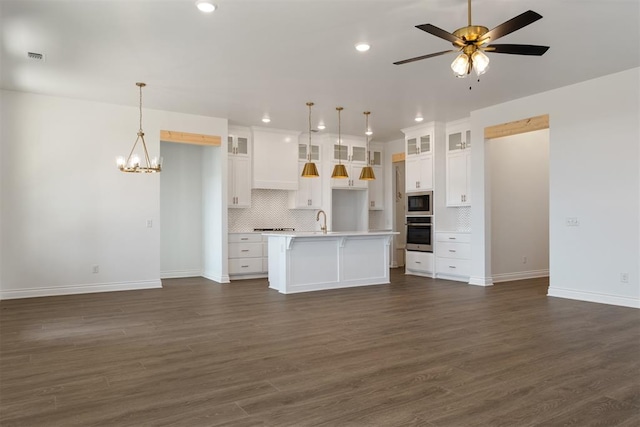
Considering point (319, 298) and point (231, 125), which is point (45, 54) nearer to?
point (231, 125)

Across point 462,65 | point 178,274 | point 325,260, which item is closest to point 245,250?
point 178,274

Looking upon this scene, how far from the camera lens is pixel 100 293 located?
6609 millimetres

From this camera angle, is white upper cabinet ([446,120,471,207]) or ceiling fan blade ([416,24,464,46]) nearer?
ceiling fan blade ([416,24,464,46])

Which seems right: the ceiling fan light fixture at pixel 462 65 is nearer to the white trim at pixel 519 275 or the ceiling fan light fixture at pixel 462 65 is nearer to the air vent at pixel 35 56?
the air vent at pixel 35 56

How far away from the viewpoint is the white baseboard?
6.19 m

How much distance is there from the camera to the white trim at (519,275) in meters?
7.70

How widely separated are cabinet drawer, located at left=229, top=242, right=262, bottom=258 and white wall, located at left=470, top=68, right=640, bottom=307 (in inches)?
196

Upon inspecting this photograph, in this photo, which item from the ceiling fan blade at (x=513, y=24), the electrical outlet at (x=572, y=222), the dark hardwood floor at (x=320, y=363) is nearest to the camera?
the dark hardwood floor at (x=320, y=363)

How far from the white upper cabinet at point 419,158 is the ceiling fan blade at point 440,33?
5.07m

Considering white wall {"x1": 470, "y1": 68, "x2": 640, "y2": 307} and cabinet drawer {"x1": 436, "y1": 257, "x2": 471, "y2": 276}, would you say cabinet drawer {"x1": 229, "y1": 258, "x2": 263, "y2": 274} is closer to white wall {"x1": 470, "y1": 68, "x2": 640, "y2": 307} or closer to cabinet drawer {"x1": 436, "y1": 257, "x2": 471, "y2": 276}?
cabinet drawer {"x1": 436, "y1": 257, "x2": 471, "y2": 276}

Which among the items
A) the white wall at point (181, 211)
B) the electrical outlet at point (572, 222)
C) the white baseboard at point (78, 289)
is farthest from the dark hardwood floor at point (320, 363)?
the white wall at point (181, 211)

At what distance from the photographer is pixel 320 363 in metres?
3.35

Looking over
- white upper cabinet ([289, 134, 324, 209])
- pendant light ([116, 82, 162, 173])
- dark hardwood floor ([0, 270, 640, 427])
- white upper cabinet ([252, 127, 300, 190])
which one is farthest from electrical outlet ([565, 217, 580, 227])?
pendant light ([116, 82, 162, 173])

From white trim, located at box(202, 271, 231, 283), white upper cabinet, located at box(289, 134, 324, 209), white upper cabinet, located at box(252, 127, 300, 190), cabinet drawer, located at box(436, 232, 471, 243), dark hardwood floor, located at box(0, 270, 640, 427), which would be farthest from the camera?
white upper cabinet, located at box(289, 134, 324, 209)
